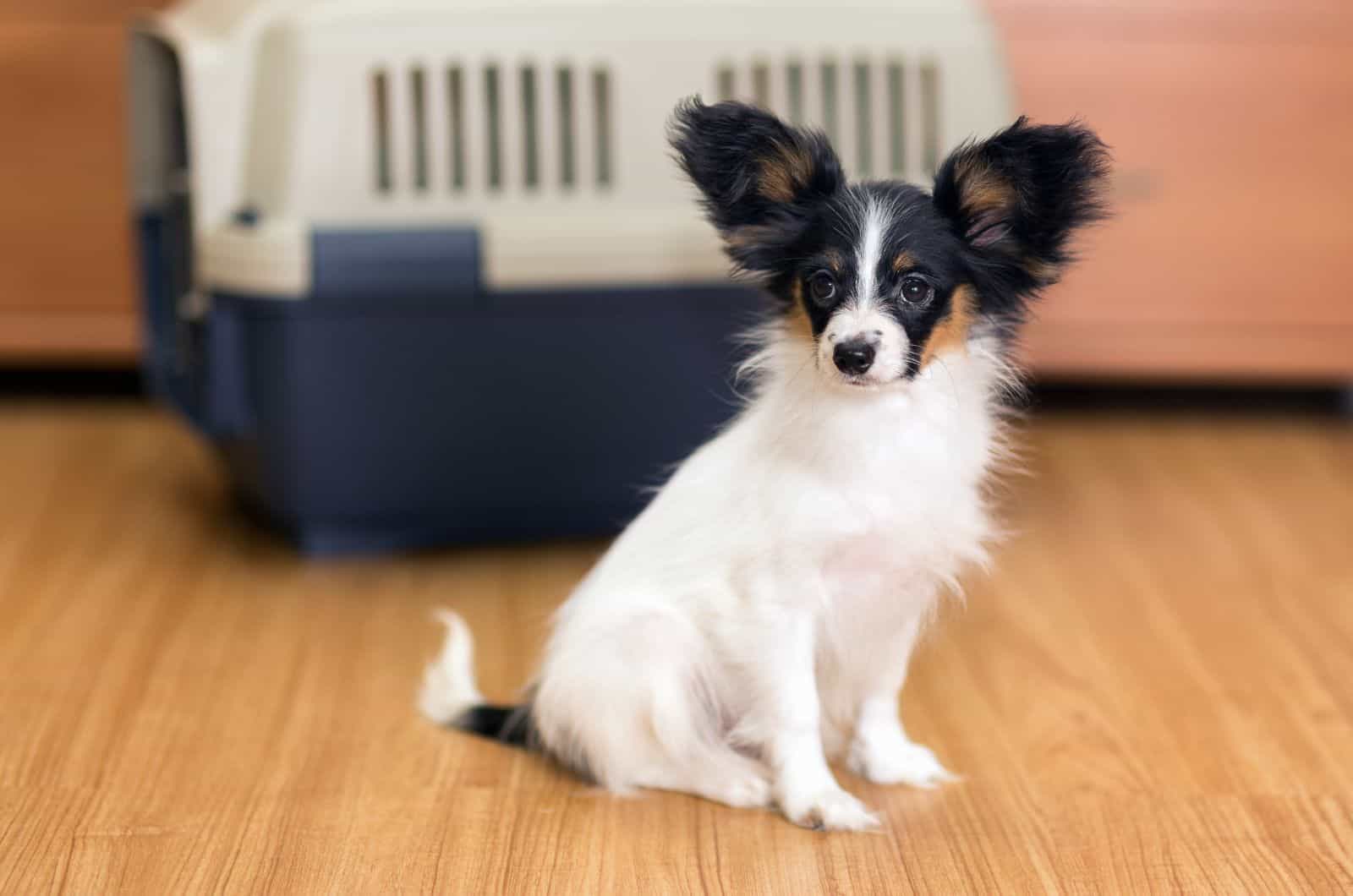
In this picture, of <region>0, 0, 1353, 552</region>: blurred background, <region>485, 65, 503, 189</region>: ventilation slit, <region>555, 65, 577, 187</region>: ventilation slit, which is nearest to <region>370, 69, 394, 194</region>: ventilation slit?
<region>0, 0, 1353, 552</region>: blurred background

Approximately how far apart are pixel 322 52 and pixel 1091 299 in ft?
4.80

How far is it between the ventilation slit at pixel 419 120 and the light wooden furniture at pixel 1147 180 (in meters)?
0.79

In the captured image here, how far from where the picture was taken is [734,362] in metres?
2.35

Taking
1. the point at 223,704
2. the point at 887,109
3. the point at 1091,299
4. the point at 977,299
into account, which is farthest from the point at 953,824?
the point at 1091,299

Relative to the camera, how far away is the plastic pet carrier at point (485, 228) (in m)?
2.30

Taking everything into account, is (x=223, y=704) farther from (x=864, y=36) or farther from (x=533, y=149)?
(x=864, y=36)

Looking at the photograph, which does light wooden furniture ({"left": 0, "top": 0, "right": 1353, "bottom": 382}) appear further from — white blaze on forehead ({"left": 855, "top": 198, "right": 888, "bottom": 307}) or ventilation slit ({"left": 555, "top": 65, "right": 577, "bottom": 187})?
white blaze on forehead ({"left": 855, "top": 198, "right": 888, "bottom": 307})

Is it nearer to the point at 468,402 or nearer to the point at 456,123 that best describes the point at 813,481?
the point at 468,402

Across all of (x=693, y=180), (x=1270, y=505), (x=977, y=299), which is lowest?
(x=1270, y=505)

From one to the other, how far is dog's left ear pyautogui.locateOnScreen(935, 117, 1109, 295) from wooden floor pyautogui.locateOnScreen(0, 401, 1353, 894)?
0.54 metres

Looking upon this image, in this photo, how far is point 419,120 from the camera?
99.7 inches

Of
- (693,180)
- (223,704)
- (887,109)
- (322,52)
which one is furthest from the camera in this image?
(887,109)

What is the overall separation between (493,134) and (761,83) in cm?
40

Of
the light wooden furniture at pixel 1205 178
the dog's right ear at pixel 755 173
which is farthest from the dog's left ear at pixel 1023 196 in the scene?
the light wooden furniture at pixel 1205 178
